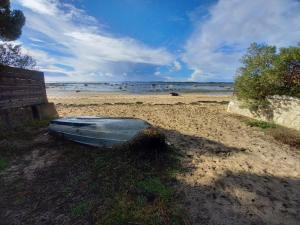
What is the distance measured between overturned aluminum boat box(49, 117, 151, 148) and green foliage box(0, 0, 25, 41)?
4.14m

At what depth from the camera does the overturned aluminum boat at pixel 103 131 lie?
6301 mm

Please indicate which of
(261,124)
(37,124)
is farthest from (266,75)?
(37,124)

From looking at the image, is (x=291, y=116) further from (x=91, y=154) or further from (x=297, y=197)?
(x=91, y=154)

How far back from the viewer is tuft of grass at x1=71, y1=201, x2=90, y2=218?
12.0ft

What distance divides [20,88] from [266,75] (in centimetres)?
1091

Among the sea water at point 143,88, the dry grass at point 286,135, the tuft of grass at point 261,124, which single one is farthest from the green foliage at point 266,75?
the sea water at point 143,88

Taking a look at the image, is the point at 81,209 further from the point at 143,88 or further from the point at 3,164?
the point at 143,88

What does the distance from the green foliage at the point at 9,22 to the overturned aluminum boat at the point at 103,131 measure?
13.6 ft

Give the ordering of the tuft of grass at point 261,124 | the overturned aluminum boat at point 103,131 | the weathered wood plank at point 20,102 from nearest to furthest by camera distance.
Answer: the overturned aluminum boat at point 103,131
the weathered wood plank at point 20,102
the tuft of grass at point 261,124

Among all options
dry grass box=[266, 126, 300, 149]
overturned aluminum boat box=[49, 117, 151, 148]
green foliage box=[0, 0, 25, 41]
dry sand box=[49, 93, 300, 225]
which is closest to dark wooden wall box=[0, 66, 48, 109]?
green foliage box=[0, 0, 25, 41]

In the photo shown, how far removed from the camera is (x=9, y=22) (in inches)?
304

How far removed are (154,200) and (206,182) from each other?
1360mm

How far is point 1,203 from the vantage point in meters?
4.00

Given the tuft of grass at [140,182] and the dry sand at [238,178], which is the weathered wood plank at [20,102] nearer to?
the tuft of grass at [140,182]
